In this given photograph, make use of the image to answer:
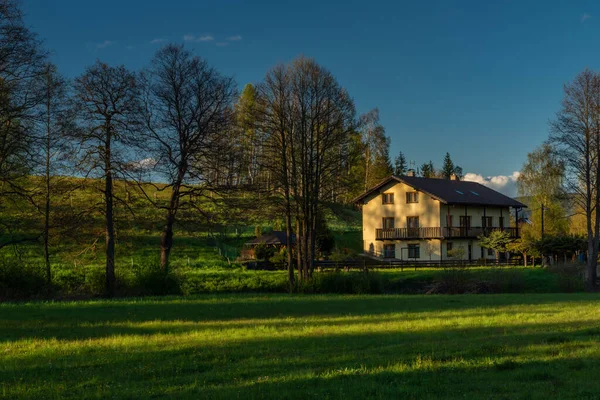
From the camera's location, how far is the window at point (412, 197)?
62.3m

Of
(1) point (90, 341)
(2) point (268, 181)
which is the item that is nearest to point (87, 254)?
(2) point (268, 181)

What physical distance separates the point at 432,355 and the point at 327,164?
85.0 ft

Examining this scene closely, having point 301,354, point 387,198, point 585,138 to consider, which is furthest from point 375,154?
point 301,354

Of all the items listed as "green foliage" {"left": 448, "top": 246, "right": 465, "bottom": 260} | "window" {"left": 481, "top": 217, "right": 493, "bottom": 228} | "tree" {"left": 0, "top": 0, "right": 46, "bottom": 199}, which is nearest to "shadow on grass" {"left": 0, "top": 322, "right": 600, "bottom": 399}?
"tree" {"left": 0, "top": 0, "right": 46, "bottom": 199}

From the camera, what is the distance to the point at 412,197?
2472 inches

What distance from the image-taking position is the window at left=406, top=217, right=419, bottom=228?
205 feet

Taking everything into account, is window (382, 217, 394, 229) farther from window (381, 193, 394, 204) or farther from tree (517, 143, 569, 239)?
tree (517, 143, 569, 239)

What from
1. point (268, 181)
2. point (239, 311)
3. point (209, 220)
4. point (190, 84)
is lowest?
point (239, 311)

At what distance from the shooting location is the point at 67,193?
95.2ft

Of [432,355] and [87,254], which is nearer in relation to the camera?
[432,355]

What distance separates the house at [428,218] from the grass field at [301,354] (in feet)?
139

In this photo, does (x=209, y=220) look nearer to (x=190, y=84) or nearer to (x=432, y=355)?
(x=190, y=84)

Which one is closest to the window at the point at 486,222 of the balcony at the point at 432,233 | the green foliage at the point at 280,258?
the balcony at the point at 432,233

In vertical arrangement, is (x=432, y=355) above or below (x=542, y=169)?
below
